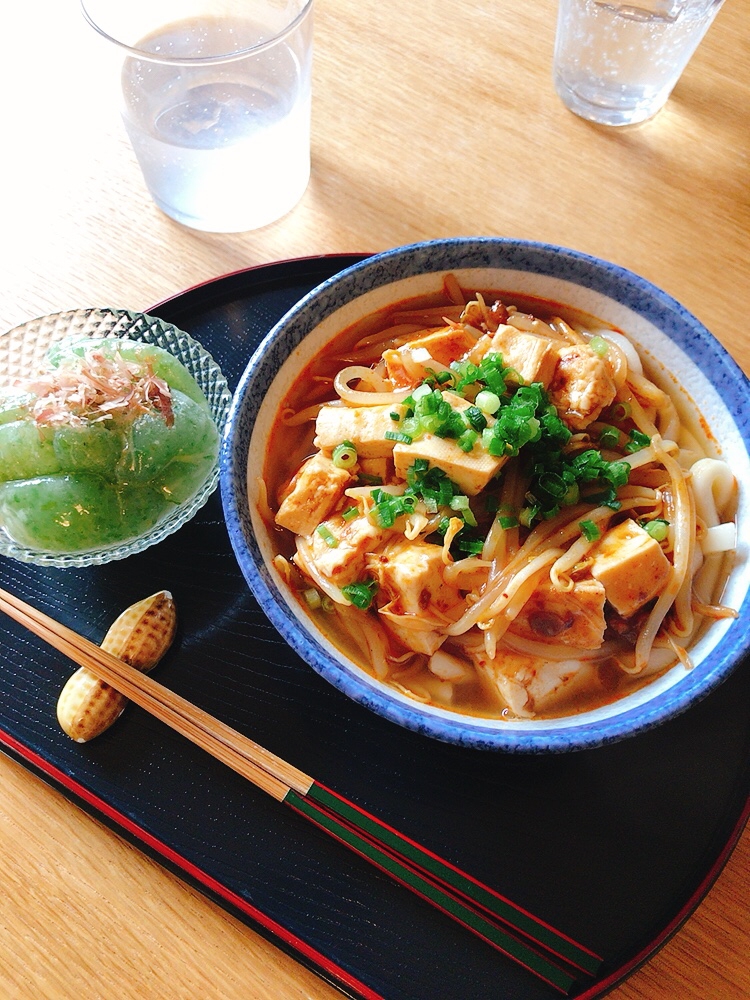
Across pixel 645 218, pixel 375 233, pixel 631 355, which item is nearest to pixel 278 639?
pixel 631 355

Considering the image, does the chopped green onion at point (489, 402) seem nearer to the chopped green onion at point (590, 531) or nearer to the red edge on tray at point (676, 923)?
the chopped green onion at point (590, 531)

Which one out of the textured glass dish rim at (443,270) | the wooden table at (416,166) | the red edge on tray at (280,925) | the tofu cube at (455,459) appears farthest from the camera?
the wooden table at (416,166)

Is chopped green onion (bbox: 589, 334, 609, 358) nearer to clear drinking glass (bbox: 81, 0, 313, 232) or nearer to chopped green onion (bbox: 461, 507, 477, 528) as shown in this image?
chopped green onion (bbox: 461, 507, 477, 528)

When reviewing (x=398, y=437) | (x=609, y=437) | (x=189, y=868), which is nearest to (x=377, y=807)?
(x=189, y=868)

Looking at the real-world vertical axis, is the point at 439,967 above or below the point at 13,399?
below

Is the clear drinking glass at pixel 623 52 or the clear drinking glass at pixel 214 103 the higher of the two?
the clear drinking glass at pixel 623 52

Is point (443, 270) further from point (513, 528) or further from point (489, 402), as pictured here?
point (513, 528)

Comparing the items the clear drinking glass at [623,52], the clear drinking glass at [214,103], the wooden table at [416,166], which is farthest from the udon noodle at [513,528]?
the clear drinking glass at [623,52]

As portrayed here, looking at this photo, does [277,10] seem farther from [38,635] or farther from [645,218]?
[38,635]
